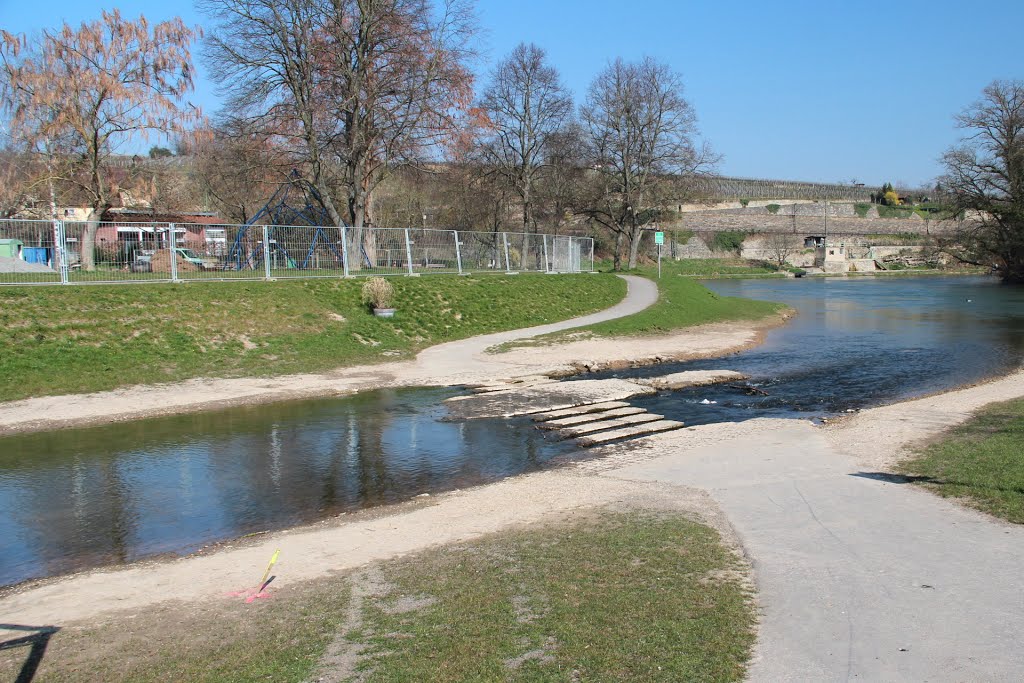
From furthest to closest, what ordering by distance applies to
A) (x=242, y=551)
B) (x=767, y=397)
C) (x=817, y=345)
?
(x=817, y=345), (x=767, y=397), (x=242, y=551)

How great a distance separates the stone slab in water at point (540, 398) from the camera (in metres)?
15.7

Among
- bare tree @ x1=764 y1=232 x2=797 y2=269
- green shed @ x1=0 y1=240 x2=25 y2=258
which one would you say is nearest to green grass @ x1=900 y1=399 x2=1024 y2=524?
green shed @ x1=0 y1=240 x2=25 y2=258

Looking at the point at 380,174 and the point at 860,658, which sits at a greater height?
the point at 380,174

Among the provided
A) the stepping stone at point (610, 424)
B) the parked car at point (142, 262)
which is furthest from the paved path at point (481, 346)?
the parked car at point (142, 262)

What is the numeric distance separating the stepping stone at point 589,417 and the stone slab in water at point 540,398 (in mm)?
858

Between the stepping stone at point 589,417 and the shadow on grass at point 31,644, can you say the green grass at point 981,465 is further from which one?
the shadow on grass at point 31,644

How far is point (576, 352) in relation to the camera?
2323 centimetres

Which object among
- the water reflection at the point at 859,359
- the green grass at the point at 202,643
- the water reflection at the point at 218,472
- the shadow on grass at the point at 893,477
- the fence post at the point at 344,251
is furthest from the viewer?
the fence post at the point at 344,251

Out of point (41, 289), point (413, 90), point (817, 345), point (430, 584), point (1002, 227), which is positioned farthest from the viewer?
point (1002, 227)

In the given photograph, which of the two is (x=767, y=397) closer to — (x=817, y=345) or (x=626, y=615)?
(x=817, y=345)

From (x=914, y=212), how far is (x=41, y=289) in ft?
366

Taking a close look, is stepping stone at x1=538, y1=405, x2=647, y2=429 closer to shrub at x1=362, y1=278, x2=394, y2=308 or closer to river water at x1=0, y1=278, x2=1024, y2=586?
river water at x1=0, y1=278, x2=1024, y2=586

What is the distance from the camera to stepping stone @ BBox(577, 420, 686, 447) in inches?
524

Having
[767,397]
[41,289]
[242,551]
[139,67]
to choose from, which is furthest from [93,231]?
[767,397]
